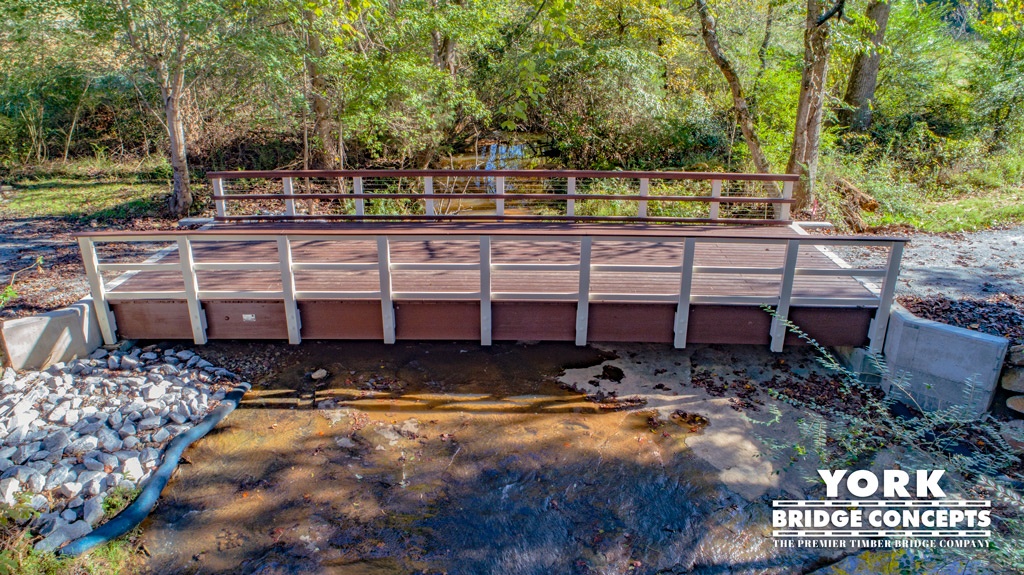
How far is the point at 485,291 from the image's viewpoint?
6.19 metres

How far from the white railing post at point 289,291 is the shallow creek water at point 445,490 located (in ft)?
1.51

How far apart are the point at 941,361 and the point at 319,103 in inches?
424

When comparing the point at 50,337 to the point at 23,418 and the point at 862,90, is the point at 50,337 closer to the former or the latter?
the point at 23,418

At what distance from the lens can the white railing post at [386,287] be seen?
605 centimetres

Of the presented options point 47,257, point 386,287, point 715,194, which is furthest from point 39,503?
point 715,194

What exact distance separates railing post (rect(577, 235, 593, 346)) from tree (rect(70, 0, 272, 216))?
6.44 meters

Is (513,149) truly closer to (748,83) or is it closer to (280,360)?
(748,83)

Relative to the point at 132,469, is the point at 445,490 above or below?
below

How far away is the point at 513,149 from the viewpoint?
607 inches

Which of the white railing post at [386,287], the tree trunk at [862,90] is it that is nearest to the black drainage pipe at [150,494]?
the white railing post at [386,287]

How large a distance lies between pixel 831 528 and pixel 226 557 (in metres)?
4.26

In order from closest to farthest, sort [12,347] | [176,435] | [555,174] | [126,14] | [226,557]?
[226,557] → [176,435] → [12,347] → [555,174] → [126,14]

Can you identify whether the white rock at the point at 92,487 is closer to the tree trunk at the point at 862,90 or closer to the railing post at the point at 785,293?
the railing post at the point at 785,293

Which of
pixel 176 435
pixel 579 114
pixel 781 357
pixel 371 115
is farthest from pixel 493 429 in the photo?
pixel 579 114
